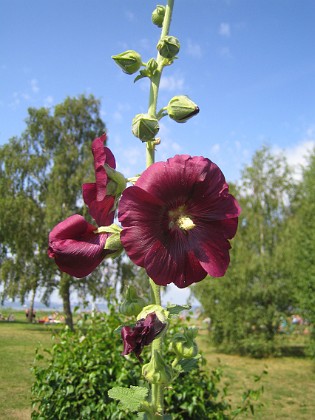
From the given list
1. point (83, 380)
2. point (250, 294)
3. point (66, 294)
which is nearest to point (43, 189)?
point (66, 294)

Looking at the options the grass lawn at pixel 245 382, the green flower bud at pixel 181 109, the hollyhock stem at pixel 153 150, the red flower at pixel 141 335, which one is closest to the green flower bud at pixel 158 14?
the hollyhock stem at pixel 153 150

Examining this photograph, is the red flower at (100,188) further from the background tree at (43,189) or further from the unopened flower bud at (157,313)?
the background tree at (43,189)

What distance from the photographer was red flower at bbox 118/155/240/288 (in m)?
1.13

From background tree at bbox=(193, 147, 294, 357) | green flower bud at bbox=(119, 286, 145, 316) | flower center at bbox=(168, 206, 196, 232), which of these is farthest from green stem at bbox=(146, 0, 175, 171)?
background tree at bbox=(193, 147, 294, 357)

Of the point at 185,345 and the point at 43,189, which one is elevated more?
the point at 43,189

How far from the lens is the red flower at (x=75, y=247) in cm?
121

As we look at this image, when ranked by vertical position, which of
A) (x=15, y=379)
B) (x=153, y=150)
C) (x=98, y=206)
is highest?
(x=153, y=150)

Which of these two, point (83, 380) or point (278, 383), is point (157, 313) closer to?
point (83, 380)

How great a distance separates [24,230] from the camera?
19500 millimetres

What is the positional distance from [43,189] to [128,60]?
1980 cm

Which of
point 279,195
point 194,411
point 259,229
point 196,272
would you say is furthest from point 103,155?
point 279,195

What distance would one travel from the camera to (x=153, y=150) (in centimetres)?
140

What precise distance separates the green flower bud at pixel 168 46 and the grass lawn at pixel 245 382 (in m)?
3.24

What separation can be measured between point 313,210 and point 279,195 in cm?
544
